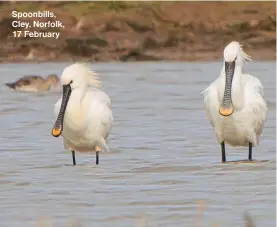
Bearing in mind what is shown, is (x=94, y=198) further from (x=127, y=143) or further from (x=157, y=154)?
(x=127, y=143)

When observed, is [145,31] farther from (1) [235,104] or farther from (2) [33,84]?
(1) [235,104]

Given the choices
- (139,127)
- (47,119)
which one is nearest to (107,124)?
(139,127)

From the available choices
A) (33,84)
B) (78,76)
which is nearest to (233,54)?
(78,76)

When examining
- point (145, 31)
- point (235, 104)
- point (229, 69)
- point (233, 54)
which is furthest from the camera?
point (145, 31)

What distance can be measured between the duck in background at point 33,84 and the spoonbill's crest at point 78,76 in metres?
10.7

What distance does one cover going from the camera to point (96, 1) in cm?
3916

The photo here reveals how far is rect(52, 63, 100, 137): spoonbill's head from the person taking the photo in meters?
12.8

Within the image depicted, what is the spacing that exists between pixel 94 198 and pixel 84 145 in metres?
2.54

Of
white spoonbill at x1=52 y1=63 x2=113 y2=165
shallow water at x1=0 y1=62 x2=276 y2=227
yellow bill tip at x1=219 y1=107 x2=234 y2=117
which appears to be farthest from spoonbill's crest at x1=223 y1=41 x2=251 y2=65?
white spoonbill at x1=52 y1=63 x2=113 y2=165

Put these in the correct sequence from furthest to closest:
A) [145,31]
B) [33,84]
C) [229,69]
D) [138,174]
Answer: [145,31], [33,84], [229,69], [138,174]

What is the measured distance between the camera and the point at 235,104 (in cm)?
1255

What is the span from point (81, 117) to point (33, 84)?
37.9 feet

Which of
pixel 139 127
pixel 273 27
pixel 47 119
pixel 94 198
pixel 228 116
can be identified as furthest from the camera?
pixel 273 27

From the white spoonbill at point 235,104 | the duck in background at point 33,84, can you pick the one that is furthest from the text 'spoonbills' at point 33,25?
the white spoonbill at point 235,104
